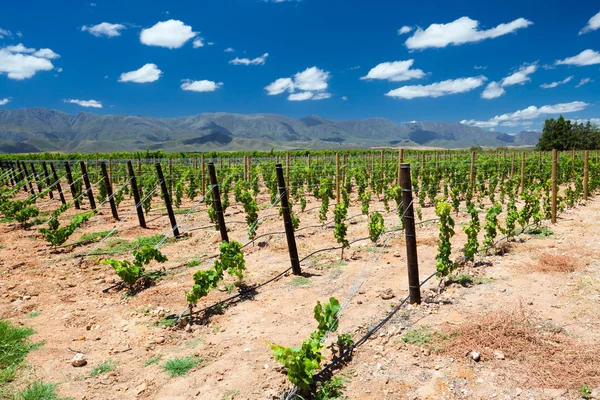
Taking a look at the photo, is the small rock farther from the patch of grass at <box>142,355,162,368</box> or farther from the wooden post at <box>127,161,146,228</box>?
the wooden post at <box>127,161,146,228</box>

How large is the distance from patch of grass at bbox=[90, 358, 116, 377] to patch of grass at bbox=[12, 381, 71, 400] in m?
0.34

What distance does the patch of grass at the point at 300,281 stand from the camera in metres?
5.50

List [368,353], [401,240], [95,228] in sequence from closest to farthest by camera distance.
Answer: [368,353] → [401,240] → [95,228]

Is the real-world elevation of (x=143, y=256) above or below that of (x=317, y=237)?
above

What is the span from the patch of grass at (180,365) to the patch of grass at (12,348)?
140 cm

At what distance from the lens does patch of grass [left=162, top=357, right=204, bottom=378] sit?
11.6ft

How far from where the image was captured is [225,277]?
5961 mm

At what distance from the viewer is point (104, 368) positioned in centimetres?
368

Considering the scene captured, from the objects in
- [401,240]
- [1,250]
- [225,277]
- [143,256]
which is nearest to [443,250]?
[401,240]

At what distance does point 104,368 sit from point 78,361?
1.02ft

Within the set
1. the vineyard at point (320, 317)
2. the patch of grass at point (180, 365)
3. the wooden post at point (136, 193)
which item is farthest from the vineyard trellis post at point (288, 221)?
the wooden post at point (136, 193)

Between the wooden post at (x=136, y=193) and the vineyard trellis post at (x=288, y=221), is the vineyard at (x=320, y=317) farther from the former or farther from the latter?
the wooden post at (x=136, y=193)

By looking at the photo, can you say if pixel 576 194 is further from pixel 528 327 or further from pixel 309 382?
pixel 309 382

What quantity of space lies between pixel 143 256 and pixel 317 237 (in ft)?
12.3
